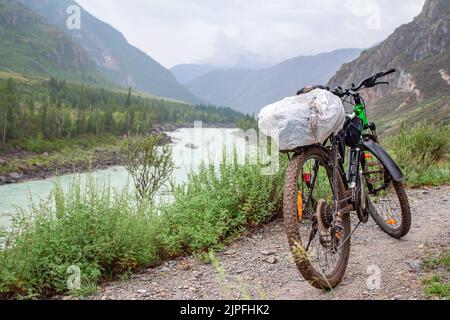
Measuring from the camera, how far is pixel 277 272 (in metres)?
4.80

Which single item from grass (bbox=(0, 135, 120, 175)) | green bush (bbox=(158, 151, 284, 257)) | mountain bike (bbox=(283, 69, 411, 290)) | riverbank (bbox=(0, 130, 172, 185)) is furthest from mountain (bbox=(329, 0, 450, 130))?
mountain bike (bbox=(283, 69, 411, 290))

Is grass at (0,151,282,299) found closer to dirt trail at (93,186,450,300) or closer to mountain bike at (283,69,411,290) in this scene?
dirt trail at (93,186,450,300)

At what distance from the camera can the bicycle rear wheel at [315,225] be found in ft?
12.4

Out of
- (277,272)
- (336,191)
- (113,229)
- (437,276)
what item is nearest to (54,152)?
(113,229)

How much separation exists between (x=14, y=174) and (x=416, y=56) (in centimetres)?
12930

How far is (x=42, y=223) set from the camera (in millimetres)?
4902

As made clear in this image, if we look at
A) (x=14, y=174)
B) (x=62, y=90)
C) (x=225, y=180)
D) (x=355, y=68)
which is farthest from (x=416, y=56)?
(x=225, y=180)

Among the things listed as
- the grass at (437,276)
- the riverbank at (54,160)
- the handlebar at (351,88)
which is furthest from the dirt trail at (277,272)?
the riverbank at (54,160)

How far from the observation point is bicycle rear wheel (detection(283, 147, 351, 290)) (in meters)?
3.78

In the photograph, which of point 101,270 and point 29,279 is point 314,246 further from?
point 29,279

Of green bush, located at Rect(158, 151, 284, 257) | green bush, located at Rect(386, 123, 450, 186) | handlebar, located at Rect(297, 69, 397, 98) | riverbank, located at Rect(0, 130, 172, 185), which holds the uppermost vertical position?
handlebar, located at Rect(297, 69, 397, 98)

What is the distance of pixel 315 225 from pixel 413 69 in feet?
464

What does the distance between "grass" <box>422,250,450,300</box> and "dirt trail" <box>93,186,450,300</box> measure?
0.08 metres

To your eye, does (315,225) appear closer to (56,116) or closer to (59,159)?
(59,159)
